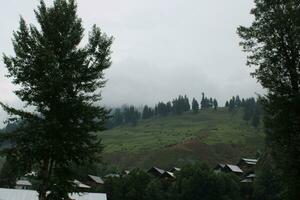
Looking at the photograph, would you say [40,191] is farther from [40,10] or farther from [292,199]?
[292,199]

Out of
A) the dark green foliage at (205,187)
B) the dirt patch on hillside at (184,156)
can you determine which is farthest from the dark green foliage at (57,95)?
the dirt patch on hillside at (184,156)

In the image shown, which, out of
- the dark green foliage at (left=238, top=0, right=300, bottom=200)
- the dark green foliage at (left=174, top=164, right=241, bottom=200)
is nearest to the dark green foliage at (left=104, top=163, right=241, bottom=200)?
the dark green foliage at (left=174, top=164, right=241, bottom=200)

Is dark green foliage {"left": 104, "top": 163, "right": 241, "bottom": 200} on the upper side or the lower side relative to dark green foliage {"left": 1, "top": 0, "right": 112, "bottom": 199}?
lower

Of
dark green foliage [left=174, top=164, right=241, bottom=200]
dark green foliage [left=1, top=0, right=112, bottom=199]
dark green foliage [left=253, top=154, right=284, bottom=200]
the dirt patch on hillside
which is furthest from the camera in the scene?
the dirt patch on hillside

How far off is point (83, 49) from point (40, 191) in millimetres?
8750

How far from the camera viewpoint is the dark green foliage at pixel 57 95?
891 inches

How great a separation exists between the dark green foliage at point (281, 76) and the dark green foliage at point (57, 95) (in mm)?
10587

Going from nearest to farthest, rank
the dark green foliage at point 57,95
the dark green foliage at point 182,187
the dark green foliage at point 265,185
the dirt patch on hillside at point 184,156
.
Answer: the dark green foliage at point 57,95
the dark green foliage at point 182,187
the dark green foliage at point 265,185
the dirt patch on hillside at point 184,156

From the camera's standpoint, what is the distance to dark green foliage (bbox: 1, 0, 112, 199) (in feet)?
74.3

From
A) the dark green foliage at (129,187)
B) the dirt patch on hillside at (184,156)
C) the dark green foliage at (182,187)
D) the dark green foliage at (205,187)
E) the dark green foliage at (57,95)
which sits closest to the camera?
the dark green foliage at (57,95)

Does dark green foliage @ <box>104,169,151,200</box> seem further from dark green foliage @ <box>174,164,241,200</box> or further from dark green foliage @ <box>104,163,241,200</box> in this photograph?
dark green foliage @ <box>174,164,241,200</box>

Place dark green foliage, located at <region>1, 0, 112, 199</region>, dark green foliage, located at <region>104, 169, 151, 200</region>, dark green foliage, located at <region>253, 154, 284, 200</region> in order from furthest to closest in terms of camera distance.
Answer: dark green foliage, located at <region>104, 169, 151, 200</region>, dark green foliage, located at <region>253, 154, 284, 200</region>, dark green foliage, located at <region>1, 0, 112, 199</region>

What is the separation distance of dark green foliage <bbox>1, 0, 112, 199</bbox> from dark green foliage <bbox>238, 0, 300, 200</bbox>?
34.7 feet

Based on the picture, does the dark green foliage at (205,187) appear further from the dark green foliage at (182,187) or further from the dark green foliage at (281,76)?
the dark green foliage at (281,76)
